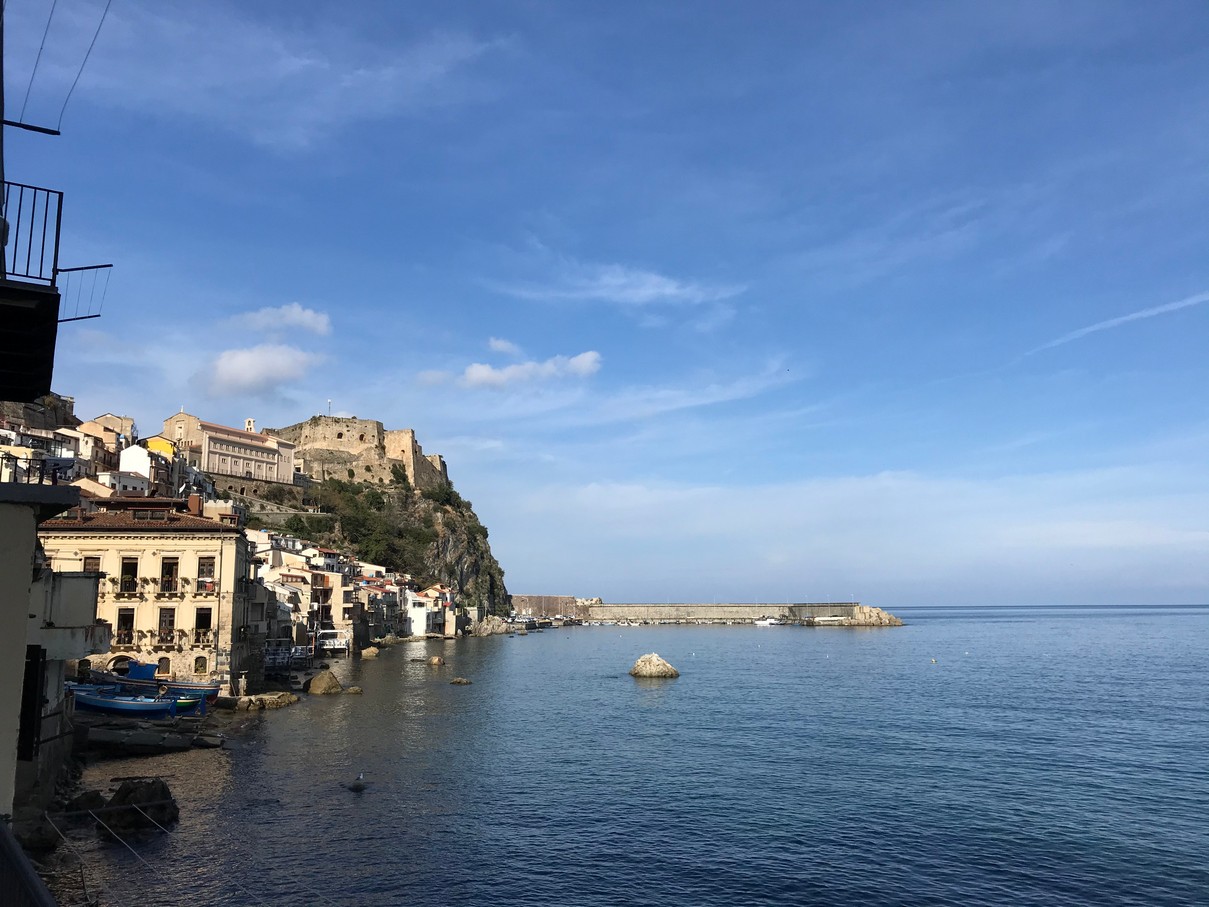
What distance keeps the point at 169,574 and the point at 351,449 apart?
127 m

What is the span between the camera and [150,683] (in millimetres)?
49719

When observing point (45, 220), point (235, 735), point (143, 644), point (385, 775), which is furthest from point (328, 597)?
point (45, 220)

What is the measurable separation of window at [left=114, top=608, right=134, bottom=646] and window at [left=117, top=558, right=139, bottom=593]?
1338 mm

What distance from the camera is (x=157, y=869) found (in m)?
25.2

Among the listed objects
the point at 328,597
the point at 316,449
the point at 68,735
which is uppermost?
the point at 316,449

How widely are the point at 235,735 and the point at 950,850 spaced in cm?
3673

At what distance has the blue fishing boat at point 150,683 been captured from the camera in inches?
1924

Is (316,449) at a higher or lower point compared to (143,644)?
higher

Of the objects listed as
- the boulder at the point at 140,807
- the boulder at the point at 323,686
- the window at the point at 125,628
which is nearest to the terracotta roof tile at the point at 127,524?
the window at the point at 125,628

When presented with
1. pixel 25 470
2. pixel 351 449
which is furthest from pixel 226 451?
pixel 25 470

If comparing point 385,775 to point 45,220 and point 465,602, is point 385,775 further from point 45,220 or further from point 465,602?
point 465,602

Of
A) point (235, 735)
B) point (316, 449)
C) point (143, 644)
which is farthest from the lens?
point (316, 449)

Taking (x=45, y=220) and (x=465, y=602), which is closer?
(x=45, y=220)

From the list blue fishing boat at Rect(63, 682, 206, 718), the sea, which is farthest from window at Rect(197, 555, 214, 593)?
the sea
